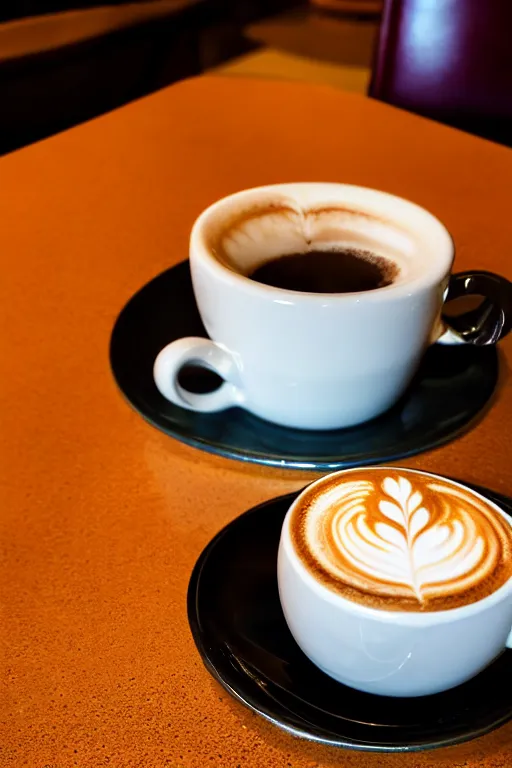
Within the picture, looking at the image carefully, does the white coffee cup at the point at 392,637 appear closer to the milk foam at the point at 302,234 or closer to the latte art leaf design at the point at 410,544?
the latte art leaf design at the point at 410,544

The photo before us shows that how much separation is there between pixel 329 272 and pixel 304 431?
12 cm

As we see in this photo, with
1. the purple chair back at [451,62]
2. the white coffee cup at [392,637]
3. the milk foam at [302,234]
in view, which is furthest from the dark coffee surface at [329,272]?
the purple chair back at [451,62]

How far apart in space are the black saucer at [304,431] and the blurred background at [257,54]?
66cm

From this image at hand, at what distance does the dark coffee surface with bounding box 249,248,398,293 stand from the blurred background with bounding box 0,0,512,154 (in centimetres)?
64

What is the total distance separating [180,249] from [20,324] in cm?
18

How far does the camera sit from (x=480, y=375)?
0.54 m

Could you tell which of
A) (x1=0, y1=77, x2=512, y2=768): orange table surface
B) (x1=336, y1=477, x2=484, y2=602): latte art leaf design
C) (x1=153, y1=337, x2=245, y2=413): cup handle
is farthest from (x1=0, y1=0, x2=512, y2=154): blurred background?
(x1=336, y1=477, x2=484, y2=602): latte art leaf design

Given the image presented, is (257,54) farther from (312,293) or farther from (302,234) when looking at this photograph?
(312,293)

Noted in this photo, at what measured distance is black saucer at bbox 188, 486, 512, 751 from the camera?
31 cm

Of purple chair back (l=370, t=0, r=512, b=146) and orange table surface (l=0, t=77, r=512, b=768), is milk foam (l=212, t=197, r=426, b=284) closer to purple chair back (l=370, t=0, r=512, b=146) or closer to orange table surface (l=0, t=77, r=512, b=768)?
orange table surface (l=0, t=77, r=512, b=768)

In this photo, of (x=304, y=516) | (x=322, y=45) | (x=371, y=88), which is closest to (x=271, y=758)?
(x=304, y=516)

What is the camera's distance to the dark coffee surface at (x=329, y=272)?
52 centimetres

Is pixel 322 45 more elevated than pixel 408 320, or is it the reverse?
pixel 408 320

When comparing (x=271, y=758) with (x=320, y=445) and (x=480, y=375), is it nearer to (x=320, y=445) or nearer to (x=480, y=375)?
(x=320, y=445)
